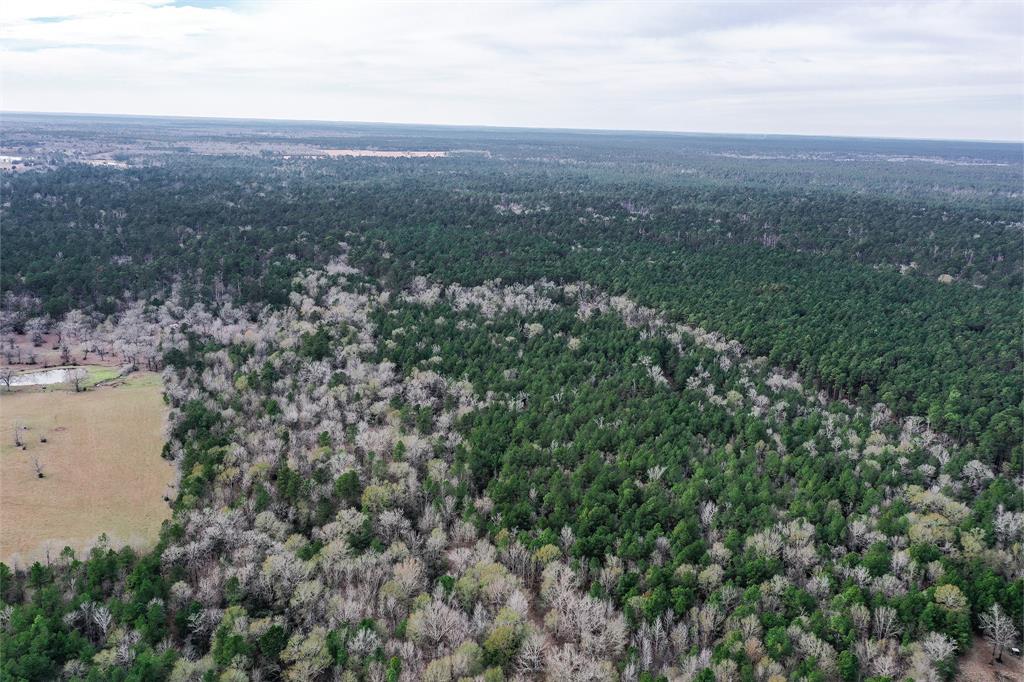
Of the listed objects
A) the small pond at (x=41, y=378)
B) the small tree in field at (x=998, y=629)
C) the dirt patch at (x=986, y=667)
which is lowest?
the dirt patch at (x=986, y=667)

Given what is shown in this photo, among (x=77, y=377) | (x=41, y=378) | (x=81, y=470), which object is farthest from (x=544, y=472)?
(x=41, y=378)

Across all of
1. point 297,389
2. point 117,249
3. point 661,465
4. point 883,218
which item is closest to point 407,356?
point 297,389

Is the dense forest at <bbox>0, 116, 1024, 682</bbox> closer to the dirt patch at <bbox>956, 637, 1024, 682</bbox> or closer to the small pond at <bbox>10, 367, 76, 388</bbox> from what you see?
the dirt patch at <bbox>956, 637, 1024, 682</bbox>

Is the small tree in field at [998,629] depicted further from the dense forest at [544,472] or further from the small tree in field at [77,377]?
the small tree in field at [77,377]

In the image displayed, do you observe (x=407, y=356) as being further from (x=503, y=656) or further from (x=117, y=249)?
(x=117, y=249)

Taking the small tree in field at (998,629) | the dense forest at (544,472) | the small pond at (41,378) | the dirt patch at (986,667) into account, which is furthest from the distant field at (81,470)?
the small tree in field at (998,629)

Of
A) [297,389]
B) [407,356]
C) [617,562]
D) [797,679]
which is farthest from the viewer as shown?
[407,356]
